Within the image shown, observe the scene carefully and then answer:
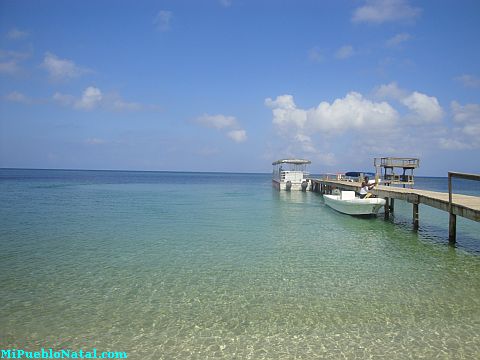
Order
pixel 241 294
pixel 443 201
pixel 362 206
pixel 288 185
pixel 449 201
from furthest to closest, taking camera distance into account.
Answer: pixel 288 185 → pixel 362 206 → pixel 443 201 → pixel 449 201 → pixel 241 294

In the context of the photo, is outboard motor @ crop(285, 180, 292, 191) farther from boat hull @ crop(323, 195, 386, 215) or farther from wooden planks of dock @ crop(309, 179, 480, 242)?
boat hull @ crop(323, 195, 386, 215)

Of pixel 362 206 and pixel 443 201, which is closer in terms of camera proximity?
pixel 443 201

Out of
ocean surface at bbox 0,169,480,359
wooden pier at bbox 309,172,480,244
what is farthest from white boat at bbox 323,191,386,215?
ocean surface at bbox 0,169,480,359

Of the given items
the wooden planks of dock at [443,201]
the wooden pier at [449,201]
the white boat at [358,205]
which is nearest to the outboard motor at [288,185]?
the wooden planks of dock at [443,201]

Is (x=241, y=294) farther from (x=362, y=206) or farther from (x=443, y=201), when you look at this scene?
(x=362, y=206)

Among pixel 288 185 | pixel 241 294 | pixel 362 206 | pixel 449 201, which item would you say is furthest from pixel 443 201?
pixel 288 185

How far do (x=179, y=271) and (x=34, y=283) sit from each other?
3.67 metres

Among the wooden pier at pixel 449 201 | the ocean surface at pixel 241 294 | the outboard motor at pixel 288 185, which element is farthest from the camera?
the outboard motor at pixel 288 185

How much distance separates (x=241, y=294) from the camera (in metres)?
8.17

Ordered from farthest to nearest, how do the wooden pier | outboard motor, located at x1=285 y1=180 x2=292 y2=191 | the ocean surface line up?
outboard motor, located at x1=285 y1=180 x2=292 y2=191, the wooden pier, the ocean surface

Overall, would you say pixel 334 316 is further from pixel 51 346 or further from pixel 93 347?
pixel 51 346

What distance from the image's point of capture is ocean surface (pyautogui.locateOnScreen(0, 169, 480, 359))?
5.93 meters

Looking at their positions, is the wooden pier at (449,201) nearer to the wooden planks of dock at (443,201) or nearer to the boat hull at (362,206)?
the wooden planks of dock at (443,201)

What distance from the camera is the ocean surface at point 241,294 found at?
234 inches
